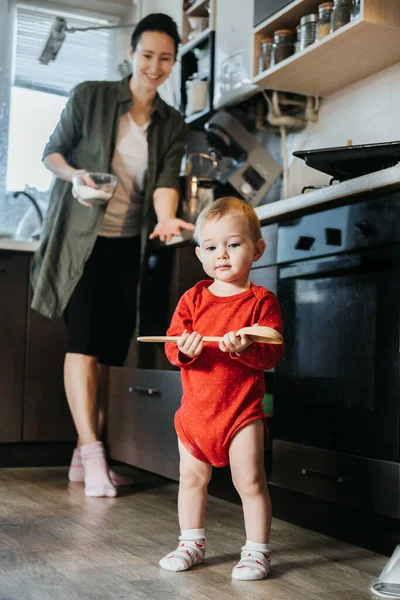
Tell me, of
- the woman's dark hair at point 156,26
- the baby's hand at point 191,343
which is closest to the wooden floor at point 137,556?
the baby's hand at point 191,343

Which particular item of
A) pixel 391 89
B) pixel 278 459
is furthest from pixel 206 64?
pixel 278 459

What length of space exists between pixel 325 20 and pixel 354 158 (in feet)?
2.22

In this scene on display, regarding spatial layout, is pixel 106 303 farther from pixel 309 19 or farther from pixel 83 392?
pixel 309 19

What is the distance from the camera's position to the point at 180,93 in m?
3.42

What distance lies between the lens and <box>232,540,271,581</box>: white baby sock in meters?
1.42

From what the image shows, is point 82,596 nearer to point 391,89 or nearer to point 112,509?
point 112,509

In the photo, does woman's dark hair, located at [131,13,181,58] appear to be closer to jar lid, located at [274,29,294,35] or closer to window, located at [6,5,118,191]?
jar lid, located at [274,29,294,35]

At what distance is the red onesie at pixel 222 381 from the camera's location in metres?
1.49

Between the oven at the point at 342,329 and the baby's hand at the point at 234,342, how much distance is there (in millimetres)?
411

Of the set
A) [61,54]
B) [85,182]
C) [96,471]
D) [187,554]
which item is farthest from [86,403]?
[61,54]

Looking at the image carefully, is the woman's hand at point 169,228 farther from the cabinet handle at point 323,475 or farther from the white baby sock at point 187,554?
the white baby sock at point 187,554

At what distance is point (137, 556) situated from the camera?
1589 mm

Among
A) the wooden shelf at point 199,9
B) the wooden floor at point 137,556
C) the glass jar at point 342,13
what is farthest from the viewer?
the wooden shelf at point 199,9

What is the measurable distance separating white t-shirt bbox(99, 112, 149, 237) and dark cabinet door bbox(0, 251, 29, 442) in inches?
21.3
